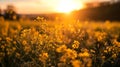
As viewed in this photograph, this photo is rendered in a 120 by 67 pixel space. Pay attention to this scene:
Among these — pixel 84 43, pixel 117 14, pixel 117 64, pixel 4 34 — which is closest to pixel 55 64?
pixel 117 64

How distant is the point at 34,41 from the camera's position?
6.28m

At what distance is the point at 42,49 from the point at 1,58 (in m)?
1.13

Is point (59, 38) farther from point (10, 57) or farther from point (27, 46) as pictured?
point (10, 57)

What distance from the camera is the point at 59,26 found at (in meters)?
6.58

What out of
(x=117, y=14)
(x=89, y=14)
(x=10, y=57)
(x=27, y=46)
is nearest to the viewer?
(x=27, y=46)

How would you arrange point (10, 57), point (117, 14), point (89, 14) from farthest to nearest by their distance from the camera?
point (89, 14), point (117, 14), point (10, 57)

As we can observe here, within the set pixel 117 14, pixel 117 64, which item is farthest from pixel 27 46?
pixel 117 14

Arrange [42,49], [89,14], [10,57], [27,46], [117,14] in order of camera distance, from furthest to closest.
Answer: [89,14] → [117,14] → [10,57] → [27,46] → [42,49]

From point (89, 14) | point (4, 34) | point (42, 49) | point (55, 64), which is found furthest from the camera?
point (89, 14)

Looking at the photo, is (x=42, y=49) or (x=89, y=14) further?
(x=89, y=14)

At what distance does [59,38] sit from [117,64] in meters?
1.27

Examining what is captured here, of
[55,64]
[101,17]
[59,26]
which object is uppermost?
[59,26]

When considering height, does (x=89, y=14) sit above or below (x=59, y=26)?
below

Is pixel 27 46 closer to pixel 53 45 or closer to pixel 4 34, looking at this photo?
pixel 53 45
